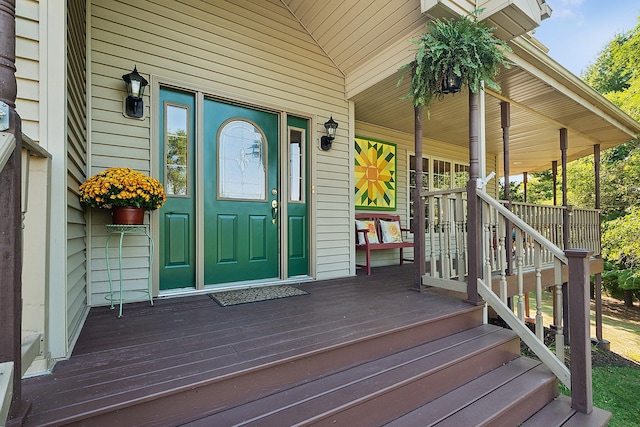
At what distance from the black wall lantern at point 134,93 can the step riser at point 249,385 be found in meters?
2.38

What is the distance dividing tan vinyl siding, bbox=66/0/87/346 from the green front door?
3.22ft

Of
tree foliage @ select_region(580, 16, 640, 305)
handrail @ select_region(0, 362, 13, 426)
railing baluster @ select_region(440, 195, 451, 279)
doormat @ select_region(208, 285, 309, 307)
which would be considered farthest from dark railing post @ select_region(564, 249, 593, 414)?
tree foliage @ select_region(580, 16, 640, 305)

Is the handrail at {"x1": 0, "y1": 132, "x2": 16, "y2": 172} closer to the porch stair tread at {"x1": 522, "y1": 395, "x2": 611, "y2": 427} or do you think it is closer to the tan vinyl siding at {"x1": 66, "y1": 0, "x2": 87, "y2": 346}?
the tan vinyl siding at {"x1": 66, "y1": 0, "x2": 87, "y2": 346}

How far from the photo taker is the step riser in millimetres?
1224

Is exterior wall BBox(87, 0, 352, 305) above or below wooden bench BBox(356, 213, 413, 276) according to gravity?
above

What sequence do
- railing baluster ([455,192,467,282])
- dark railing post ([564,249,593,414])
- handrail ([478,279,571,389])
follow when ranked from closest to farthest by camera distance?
dark railing post ([564,249,593,414])
handrail ([478,279,571,389])
railing baluster ([455,192,467,282])

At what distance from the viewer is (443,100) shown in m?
4.19

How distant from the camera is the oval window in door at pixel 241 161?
10.5 feet

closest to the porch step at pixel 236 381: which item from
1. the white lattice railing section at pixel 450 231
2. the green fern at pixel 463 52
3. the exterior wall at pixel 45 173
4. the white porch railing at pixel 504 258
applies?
the white porch railing at pixel 504 258

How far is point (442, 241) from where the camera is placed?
3.02 metres

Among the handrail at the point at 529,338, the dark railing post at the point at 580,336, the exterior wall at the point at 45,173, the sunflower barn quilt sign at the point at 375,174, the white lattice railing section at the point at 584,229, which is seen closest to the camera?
the exterior wall at the point at 45,173

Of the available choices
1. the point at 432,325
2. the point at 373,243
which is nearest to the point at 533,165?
the point at 373,243

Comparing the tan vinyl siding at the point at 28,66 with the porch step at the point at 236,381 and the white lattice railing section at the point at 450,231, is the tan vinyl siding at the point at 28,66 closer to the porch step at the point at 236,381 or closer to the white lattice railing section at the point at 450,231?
the porch step at the point at 236,381

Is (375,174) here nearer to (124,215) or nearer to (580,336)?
(580,336)
